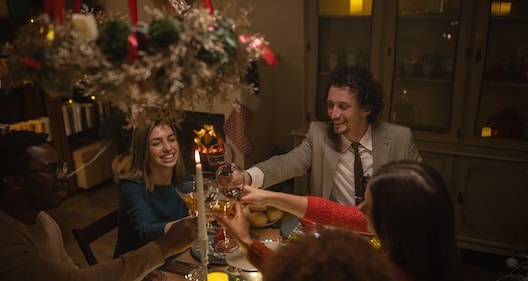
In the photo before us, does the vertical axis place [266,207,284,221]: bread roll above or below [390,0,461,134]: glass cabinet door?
below

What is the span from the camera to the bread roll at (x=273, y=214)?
75.1 inches

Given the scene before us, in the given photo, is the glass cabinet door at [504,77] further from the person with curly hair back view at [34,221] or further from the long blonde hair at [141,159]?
the person with curly hair back view at [34,221]

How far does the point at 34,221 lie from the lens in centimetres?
152

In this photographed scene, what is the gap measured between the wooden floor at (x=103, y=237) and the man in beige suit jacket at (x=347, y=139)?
1.25 metres

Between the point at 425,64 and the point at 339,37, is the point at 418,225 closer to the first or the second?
the point at 425,64

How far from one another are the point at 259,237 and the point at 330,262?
1.06m

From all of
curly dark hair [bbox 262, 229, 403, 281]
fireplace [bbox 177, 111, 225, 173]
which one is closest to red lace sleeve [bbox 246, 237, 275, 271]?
curly dark hair [bbox 262, 229, 403, 281]

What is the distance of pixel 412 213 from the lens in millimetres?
1212

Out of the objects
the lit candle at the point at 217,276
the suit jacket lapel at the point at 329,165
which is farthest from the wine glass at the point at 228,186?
the suit jacket lapel at the point at 329,165

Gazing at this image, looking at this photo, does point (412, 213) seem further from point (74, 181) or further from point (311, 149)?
point (74, 181)

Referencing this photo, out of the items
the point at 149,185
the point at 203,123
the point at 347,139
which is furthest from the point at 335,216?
the point at 203,123

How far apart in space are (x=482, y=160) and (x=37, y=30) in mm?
2739

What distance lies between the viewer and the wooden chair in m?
1.79

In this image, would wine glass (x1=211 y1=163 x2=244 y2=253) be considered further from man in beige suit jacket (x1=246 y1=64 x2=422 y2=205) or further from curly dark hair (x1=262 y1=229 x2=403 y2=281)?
curly dark hair (x1=262 y1=229 x2=403 y2=281)
